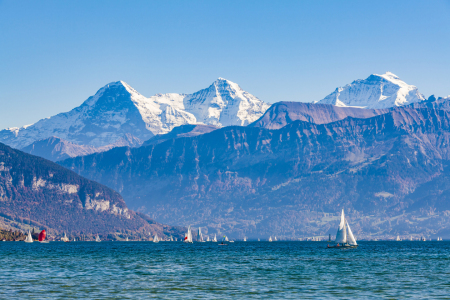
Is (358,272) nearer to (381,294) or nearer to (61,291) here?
(381,294)

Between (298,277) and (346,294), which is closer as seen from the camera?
(346,294)

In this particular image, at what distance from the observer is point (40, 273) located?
149125 millimetres

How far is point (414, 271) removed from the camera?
164125mm

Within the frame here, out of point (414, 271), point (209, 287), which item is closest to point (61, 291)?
point (209, 287)

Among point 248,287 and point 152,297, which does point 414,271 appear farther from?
point 152,297

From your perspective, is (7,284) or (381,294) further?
(7,284)

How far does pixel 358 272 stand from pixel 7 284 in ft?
265

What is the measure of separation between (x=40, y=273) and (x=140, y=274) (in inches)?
886

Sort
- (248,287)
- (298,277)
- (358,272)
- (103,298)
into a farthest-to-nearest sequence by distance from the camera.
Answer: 1. (358,272)
2. (298,277)
3. (248,287)
4. (103,298)

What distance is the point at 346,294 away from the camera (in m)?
109

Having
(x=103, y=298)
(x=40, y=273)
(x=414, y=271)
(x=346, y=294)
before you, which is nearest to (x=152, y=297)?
(x=103, y=298)

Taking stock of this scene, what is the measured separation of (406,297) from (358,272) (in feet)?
173

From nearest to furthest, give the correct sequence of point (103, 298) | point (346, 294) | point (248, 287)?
point (103, 298) < point (346, 294) < point (248, 287)

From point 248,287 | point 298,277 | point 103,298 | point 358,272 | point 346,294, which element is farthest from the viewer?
point 358,272
